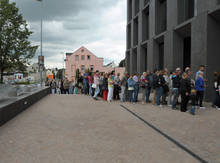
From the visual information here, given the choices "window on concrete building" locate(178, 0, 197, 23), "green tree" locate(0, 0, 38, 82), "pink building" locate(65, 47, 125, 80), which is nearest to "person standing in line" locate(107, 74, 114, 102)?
"window on concrete building" locate(178, 0, 197, 23)

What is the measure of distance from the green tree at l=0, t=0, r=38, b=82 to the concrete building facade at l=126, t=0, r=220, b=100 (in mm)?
14525

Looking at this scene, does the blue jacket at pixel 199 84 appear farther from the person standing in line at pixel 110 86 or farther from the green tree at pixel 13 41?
the green tree at pixel 13 41

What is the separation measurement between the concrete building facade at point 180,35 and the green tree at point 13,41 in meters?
14.5

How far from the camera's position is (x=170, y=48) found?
17016mm

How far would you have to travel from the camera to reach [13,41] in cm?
2977

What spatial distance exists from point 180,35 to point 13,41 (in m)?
22.7

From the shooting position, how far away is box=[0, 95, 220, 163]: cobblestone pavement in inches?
154

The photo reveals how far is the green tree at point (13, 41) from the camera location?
95.5 ft

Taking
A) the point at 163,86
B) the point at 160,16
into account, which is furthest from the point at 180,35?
the point at 163,86

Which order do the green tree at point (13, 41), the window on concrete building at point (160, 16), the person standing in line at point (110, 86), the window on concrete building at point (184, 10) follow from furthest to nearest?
the green tree at point (13, 41), the window on concrete building at point (160, 16), the window on concrete building at point (184, 10), the person standing in line at point (110, 86)

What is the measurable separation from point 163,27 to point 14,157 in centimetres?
1863

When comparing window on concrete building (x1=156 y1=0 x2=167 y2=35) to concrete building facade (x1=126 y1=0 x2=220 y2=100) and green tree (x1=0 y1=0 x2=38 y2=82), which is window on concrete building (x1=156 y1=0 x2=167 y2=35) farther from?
green tree (x1=0 y1=0 x2=38 y2=82)

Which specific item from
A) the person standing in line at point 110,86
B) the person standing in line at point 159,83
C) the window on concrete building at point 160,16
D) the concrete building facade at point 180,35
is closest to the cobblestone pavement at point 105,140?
the person standing in line at point 159,83

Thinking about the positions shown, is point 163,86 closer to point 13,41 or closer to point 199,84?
point 199,84
